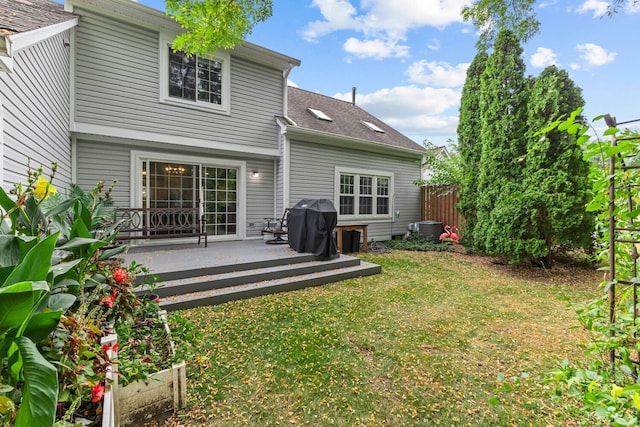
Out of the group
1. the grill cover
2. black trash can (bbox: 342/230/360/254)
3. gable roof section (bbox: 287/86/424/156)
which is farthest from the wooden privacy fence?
the grill cover

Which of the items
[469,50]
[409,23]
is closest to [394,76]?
[409,23]

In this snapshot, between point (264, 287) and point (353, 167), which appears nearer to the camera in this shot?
point (264, 287)

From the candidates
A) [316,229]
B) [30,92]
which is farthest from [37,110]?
[316,229]

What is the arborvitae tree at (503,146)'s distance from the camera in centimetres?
576

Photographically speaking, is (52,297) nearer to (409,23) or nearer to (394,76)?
(409,23)

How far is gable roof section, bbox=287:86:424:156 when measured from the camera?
805cm

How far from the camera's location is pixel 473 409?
204 cm

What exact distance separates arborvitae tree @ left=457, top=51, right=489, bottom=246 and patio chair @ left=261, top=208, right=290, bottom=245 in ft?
14.7

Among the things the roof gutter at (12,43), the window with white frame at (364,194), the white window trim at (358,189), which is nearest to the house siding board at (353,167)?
the white window trim at (358,189)

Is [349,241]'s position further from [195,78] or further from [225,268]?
[195,78]

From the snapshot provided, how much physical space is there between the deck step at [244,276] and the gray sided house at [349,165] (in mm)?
2627

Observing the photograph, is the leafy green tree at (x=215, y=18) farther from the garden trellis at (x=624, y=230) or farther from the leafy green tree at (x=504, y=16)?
the garden trellis at (x=624, y=230)

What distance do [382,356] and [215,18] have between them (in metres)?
4.90

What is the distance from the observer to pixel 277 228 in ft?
24.2
